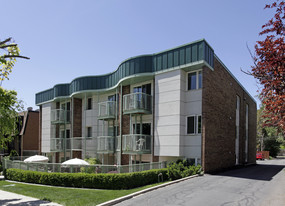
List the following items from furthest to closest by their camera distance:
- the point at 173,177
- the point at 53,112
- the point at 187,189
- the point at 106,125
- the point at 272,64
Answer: the point at 53,112, the point at 106,125, the point at 173,177, the point at 187,189, the point at 272,64

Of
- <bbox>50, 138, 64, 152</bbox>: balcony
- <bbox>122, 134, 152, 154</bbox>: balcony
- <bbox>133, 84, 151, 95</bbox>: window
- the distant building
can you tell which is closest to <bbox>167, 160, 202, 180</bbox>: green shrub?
<bbox>122, 134, 152, 154</bbox>: balcony

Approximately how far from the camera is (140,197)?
11734 millimetres

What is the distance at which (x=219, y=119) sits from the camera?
19375 millimetres

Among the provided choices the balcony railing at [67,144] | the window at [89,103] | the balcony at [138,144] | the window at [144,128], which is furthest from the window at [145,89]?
the balcony railing at [67,144]

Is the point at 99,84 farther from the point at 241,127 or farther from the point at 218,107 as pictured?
the point at 241,127

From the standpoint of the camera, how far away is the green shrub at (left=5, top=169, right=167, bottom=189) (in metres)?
14.0

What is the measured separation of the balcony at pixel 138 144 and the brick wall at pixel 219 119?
4102mm

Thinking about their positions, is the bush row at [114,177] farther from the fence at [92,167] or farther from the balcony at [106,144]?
the balcony at [106,144]

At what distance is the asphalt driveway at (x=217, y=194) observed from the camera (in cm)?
1039

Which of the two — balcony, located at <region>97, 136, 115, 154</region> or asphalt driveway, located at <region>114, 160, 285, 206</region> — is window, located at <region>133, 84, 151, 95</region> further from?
asphalt driveway, located at <region>114, 160, 285, 206</region>

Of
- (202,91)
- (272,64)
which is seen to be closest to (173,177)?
(202,91)

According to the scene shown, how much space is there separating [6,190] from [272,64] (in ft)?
50.3

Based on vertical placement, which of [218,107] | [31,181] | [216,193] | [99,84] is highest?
[99,84]

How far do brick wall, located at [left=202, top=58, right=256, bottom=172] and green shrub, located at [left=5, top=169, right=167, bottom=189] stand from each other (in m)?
3.71
